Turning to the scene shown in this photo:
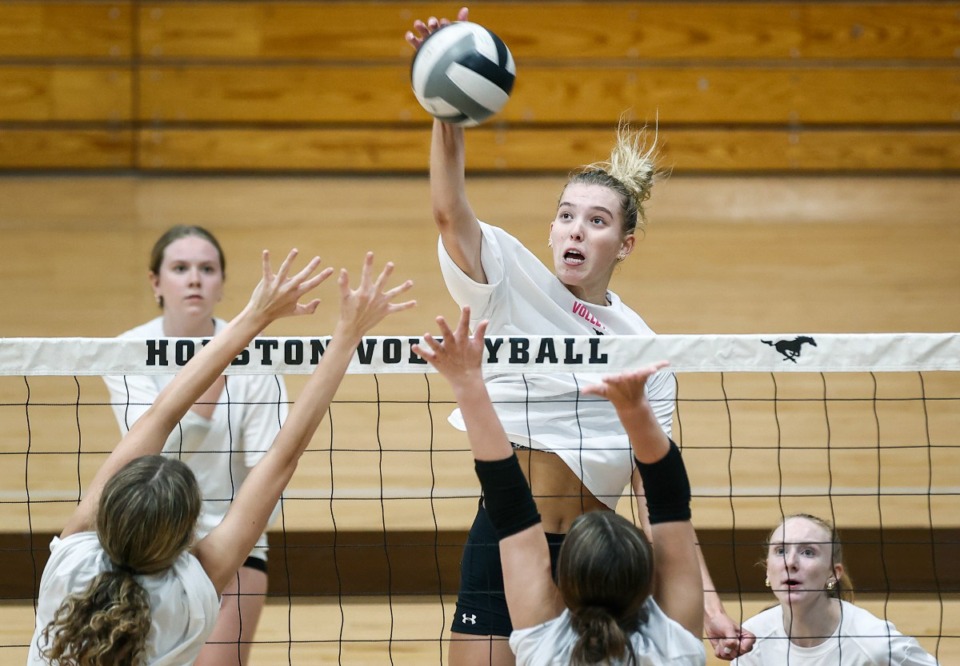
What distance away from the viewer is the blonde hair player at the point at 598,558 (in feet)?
7.47

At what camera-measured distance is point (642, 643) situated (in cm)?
231

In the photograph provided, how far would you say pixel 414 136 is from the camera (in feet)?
40.5

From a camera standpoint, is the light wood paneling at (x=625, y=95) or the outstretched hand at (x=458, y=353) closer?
the outstretched hand at (x=458, y=353)

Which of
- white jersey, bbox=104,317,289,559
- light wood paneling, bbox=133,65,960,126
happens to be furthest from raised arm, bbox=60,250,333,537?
light wood paneling, bbox=133,65,960,126

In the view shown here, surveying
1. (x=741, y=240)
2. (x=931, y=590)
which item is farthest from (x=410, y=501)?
(x=741, y=240)

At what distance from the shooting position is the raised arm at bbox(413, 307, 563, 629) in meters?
2.38

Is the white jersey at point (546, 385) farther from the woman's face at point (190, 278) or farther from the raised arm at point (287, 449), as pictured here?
the woman's face at point (190, 278)

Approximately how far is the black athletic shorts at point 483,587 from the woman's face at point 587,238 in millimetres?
669

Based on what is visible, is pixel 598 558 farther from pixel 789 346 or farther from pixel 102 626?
pixel 789 346

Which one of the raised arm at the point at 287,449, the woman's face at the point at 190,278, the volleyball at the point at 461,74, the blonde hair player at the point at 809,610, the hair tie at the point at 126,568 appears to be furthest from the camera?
the woman's face at the point at 190,278

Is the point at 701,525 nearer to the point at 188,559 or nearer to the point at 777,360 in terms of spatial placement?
the point at 777,360

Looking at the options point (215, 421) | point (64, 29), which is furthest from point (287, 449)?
point (64, 29)

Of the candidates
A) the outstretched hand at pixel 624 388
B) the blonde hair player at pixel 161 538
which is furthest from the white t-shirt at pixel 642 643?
the blonde hair player at pixel 161 538

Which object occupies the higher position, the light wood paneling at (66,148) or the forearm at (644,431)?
the light wood paneling at (66,148)
